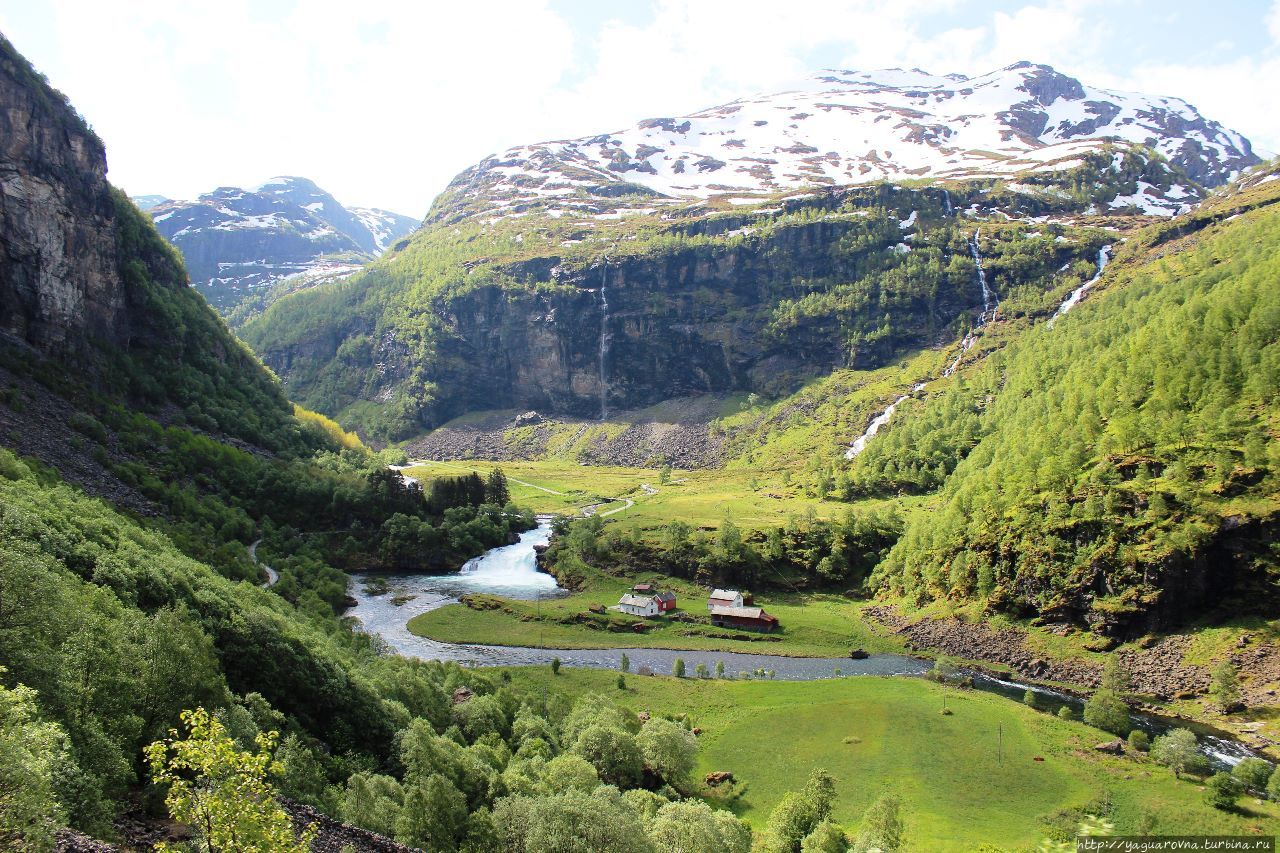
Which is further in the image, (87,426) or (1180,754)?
(87,426)

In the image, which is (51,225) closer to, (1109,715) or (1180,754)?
(1109,715)

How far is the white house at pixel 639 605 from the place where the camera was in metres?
112

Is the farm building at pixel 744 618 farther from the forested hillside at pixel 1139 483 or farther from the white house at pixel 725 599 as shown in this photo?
the forested hillside at pixel 1139 483

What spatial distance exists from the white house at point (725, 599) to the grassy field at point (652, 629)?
306cm

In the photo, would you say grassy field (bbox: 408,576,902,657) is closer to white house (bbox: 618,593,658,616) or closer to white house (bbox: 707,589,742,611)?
white house (bbox: 618,593,658,616)

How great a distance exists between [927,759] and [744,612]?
4968 centimetres

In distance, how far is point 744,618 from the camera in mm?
107188

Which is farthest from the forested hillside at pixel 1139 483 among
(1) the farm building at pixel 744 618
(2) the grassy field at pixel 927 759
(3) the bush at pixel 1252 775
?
(3) the bush at pixel 1252 775

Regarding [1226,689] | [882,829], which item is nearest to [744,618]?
[1226,689]

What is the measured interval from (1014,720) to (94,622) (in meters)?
72.3

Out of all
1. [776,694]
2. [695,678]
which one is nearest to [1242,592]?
[776,694]

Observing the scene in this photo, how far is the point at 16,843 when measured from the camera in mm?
15234

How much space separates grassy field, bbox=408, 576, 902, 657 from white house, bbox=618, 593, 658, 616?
84.5 inches

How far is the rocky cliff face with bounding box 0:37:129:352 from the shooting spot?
108625mm
